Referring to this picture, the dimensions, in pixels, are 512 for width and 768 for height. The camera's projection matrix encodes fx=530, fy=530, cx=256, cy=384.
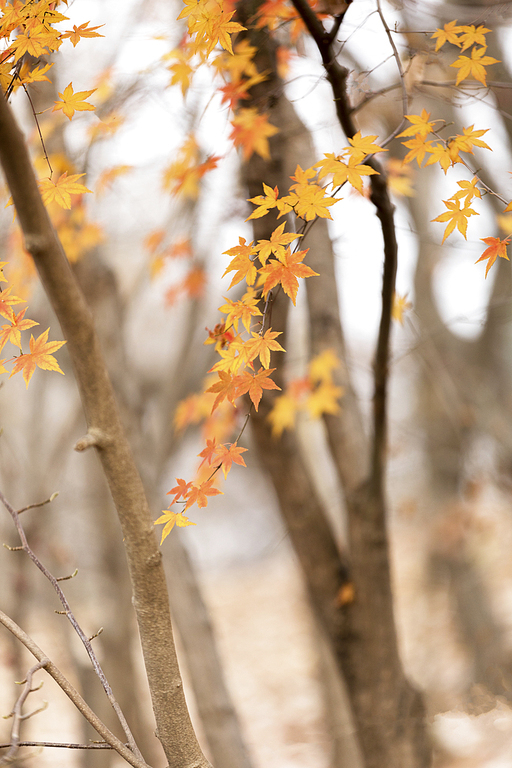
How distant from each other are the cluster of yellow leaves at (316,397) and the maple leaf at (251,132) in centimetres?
67

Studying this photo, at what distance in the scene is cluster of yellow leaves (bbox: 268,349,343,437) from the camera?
1.70m

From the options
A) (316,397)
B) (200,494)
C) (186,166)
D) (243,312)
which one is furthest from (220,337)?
(186,166)

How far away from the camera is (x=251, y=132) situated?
138 cm

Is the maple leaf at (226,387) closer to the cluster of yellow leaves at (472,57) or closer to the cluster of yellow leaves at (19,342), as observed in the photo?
the cluster of yellow leaves at (19,342)

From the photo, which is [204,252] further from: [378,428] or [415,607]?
[415,607]

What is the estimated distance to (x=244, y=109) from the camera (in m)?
1.38

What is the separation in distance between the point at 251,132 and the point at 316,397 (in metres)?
0.82

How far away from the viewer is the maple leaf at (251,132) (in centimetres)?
135

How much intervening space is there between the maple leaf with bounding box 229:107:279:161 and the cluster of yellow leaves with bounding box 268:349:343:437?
2.19 feet

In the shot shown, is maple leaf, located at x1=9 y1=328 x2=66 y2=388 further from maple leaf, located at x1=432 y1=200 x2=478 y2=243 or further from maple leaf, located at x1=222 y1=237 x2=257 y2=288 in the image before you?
maple leaf, located at x1=432 y1=200 x2=478 y2=243

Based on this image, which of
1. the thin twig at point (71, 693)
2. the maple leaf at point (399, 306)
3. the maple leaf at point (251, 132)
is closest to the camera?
the thin twig at point (71, 693)

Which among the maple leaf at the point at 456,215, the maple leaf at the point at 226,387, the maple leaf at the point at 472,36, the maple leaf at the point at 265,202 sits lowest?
the maple leaf at the point at 226,387

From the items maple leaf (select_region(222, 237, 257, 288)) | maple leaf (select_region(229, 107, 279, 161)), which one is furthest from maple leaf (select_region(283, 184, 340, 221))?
maple leaf (select_region(229, 107, 279, 161))

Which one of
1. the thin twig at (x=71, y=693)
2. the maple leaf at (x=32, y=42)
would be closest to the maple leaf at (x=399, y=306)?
the maple leaf at (x=32, y=42)
